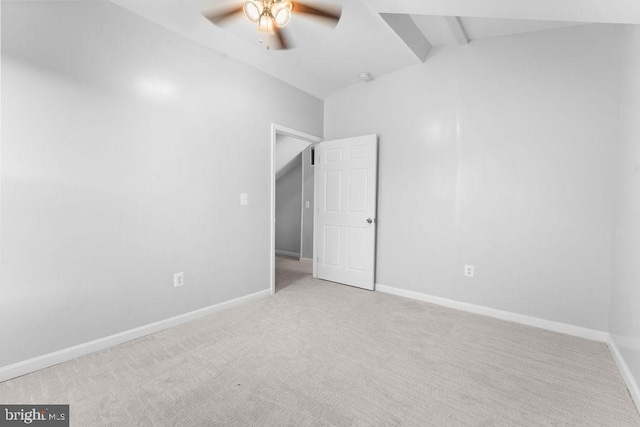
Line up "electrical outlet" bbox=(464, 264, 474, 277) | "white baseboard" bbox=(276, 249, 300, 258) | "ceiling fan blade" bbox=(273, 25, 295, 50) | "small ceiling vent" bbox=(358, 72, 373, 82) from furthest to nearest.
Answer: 1. "white baseboard" bbox=(276, 249, 300, 258)
2. "small ceiling vent" bbox=(358, 72, 373, 82)
3. "electrical outlet" bbox=(464, 264, 474, 277)
4. "ceiling fan blade" bbox=(273, 25, 295, 50)

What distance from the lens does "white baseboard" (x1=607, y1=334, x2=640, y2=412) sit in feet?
5.45

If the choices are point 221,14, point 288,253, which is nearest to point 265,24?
point 221,14

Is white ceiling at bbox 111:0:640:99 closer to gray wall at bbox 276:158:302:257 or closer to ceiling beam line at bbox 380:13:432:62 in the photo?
ceiling beam line at bbox 380:13:432:62

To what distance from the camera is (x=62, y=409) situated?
154cm

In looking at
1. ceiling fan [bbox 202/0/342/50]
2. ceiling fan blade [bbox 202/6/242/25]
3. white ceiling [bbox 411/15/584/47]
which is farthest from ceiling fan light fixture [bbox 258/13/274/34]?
white ceiling [bbox 411/15/584/47]

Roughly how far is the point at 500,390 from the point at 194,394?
1.84 metres

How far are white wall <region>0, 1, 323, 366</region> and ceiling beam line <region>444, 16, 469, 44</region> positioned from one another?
2031 mm

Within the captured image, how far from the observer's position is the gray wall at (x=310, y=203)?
5.60 meters

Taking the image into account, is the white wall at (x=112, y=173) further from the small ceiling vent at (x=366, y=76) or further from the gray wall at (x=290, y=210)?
the gray wall at (x=290, y=210)

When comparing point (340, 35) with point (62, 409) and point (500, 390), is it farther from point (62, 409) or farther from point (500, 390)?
point (62, 409)

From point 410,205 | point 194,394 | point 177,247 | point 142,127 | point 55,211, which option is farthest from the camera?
point 410,205

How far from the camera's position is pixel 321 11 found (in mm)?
1808

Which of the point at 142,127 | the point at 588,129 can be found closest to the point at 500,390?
the point at 588,129

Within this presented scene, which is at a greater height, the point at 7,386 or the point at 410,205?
the point at 410,205
